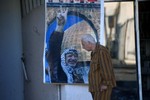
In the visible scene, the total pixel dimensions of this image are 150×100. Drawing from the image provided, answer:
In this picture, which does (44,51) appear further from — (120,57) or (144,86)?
(144,86)

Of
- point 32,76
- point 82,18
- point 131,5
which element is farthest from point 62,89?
point 131,5

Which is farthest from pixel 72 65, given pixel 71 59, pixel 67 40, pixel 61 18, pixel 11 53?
pixel 11 53

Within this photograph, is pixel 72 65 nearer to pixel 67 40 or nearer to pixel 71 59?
pixel 71 59

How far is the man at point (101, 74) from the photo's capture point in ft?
23.9

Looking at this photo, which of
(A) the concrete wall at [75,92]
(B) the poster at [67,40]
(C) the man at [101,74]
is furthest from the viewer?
(A) the concrete wall at [75,92]

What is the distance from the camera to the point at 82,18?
883 centimetres

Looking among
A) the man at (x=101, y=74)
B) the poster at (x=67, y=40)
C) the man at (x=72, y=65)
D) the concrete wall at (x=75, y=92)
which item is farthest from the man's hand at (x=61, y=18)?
the man at (x=101, y=74)

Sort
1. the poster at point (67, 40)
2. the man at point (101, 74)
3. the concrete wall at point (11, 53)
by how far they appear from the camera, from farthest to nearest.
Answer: the concrete wall at point (11, 53)
the poster at point (67, 40)
the man at point (101, 74)

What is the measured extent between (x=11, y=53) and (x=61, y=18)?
1.65 m

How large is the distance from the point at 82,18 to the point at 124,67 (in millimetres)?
1339

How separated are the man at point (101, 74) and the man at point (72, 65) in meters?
1.35

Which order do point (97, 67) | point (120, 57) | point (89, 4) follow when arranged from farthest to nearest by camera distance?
point (120, 57), point (89, 4), point (97, 67)

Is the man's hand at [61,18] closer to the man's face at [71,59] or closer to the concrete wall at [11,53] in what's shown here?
the man's face at [71,59]

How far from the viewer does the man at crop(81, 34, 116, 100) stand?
287 inches
